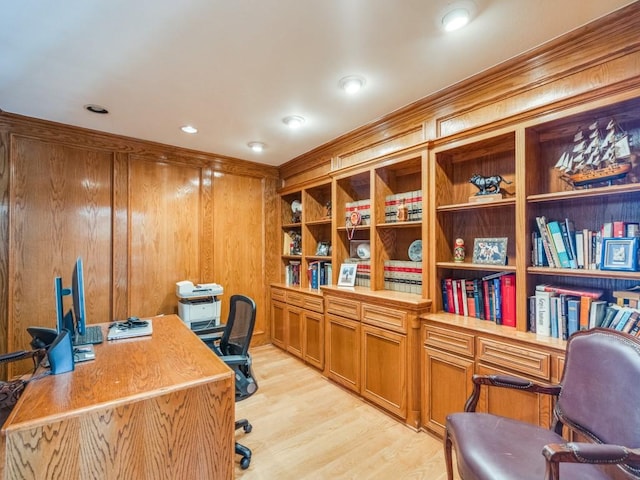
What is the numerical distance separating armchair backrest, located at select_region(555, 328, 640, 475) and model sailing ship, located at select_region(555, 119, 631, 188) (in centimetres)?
83

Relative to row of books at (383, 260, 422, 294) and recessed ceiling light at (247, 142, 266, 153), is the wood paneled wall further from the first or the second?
row of books at (383, 260, 422, 294)

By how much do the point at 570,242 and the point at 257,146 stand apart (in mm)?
2910

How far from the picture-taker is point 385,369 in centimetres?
249

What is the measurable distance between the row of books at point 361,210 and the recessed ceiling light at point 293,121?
3.18ft

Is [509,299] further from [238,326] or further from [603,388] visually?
[238,326]

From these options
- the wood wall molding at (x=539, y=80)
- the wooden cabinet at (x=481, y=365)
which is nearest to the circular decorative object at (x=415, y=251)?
the wooden cabinet at (x=481, y=365)

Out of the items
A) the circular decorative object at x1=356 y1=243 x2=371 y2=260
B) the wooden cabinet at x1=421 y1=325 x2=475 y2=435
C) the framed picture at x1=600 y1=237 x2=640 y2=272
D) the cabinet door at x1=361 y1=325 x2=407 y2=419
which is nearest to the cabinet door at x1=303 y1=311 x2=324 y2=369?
the cabinet door at x1=361 y1=325 x2=407 y2=419

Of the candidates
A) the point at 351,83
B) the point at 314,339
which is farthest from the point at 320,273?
the point at 351,83

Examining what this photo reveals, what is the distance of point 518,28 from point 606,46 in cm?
45

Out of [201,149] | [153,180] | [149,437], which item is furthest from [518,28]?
[153,180]

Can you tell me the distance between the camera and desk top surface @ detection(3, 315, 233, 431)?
1139 millimetres

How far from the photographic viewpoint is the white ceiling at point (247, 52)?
146 centimetres

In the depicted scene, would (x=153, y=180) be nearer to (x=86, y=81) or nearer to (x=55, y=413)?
(x=86, y=81)

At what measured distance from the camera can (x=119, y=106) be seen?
8.07ft
